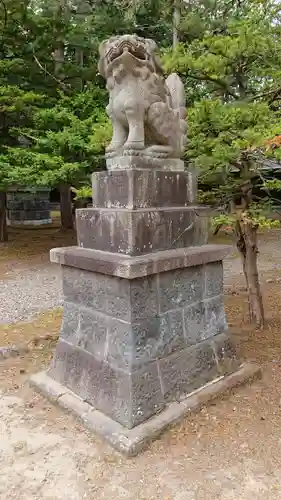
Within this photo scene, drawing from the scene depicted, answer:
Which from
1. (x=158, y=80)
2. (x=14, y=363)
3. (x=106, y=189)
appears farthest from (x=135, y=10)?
(x=14, y=363)

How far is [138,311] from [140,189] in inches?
35.4

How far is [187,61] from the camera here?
3.64 m

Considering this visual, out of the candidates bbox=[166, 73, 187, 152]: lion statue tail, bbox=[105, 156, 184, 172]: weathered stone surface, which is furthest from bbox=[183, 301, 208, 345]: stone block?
bbox=[166, 73, 187, 152]: lion statue tail

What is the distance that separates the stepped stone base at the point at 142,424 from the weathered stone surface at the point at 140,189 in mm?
1539

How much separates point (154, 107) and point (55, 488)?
106 inches

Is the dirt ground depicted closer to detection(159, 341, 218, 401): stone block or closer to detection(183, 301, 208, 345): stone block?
detection(159, 341, 218, 401): stone block

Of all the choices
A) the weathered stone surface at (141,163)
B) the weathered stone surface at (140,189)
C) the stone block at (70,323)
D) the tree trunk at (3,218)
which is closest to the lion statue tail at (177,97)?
the weathered stone surface at (141,163)

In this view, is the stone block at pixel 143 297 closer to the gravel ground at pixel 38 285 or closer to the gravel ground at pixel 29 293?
the gravel ground at pixel 38 285

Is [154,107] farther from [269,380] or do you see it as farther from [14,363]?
[14,363]

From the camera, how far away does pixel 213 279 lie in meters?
3.39

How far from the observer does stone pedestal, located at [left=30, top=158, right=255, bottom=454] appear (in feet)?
8.98

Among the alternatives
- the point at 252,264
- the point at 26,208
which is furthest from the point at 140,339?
the point at 26,208

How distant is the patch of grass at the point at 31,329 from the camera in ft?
15.3

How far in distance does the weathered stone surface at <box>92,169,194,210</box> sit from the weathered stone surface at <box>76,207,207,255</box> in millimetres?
80
